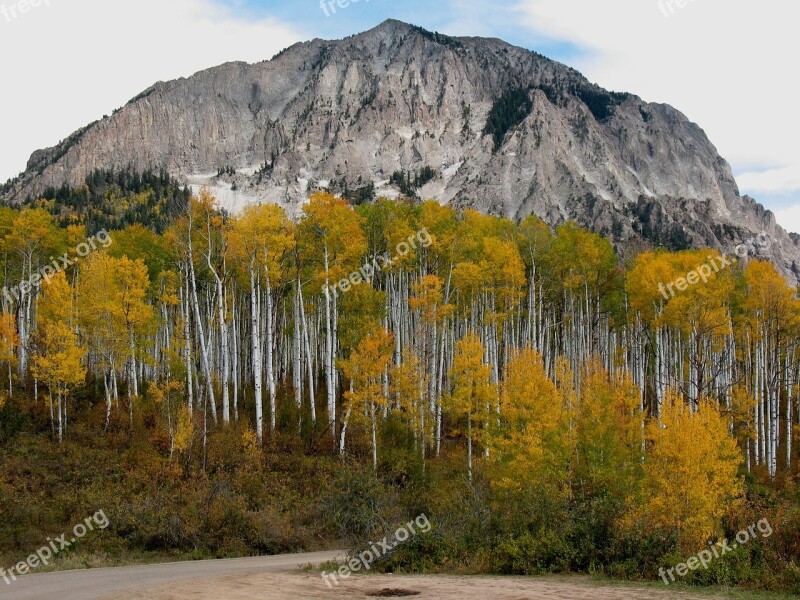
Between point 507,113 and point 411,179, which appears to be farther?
point 507,113

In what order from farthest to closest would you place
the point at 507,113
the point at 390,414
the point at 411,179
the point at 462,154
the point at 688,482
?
the point at 507,113
the point at 462,154
the point at 411,179
the point at 390,414
the point at 688,482

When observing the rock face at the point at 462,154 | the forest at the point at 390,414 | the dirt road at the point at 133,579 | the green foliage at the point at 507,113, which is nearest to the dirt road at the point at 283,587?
the dirt road at the point at 133,579

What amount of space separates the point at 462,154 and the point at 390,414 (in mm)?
148701

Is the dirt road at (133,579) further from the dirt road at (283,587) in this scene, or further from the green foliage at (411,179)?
the green foliage at (411,179)

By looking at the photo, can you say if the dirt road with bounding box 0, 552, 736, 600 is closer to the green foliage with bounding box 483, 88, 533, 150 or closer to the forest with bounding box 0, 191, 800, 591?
the forest with bounding box 0, 191, 800, 591

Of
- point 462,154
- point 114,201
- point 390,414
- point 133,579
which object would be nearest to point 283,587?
point 133,579

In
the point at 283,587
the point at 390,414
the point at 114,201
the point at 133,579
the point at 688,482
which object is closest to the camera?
the point at 283,587

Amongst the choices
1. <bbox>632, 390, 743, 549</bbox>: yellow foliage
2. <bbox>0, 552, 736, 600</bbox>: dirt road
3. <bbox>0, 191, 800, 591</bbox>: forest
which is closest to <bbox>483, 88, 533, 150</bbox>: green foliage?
<bbox>0, 191, 800, 591</bbox>: forest

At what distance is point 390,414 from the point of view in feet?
108

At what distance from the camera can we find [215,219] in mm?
29172

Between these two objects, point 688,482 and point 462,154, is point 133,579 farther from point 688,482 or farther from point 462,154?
point 462,154

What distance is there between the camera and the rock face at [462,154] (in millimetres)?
136875

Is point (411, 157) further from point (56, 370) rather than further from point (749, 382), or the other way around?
point (56, 370)

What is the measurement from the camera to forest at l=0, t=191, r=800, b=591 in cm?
1842
